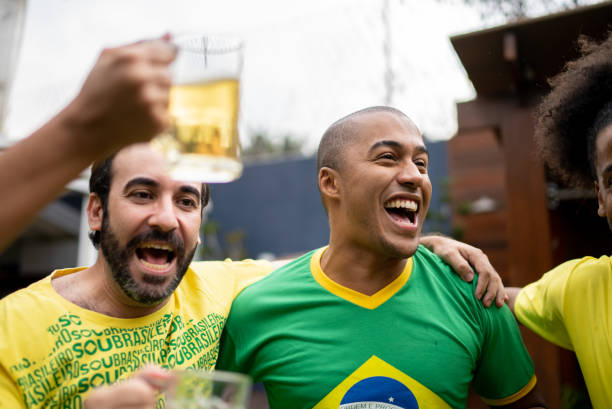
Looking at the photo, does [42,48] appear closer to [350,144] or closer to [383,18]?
[383,18]

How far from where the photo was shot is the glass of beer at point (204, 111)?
3.56ft

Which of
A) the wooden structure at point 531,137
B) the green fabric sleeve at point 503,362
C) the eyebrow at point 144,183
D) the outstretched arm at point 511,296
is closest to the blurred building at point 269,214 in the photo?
the wooden structure at point 531,137

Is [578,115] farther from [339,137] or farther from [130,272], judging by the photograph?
[130,272]

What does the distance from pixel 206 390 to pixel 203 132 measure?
0.50 metres

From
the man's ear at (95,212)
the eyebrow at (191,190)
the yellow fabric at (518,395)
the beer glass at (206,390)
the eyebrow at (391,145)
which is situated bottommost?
the yellow fabric at (518,395)

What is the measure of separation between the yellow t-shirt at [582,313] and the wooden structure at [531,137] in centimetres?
135

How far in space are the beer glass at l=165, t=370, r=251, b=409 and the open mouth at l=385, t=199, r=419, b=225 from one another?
156 centimetres

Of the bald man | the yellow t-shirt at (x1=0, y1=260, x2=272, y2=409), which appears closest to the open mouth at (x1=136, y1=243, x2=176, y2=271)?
the yellow t-shirt at (x1=0, y1=260, x2=272, y2=409)

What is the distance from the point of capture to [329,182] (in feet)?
8.87

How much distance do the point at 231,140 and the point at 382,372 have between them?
4.30ft

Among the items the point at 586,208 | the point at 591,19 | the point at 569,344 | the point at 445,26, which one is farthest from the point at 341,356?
the point at 445,26

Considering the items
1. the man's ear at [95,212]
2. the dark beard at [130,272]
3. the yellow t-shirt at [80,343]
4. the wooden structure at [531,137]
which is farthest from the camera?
the wooden structure at [531,137]

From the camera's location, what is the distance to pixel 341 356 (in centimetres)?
216

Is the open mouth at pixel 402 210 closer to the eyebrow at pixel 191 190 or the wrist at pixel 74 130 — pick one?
the eyebrow at pixel 191 190
